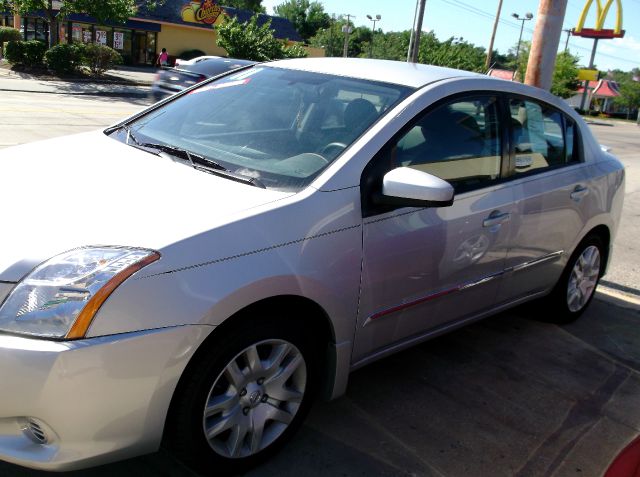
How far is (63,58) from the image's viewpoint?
968 inches

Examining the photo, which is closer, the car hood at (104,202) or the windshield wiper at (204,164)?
the car hood at (104,202)

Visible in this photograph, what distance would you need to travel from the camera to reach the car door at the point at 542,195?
12.3ft

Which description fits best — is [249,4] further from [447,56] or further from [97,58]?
[97,58]

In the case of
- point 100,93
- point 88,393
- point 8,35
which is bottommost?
point 100,93

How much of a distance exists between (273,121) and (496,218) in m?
1.32

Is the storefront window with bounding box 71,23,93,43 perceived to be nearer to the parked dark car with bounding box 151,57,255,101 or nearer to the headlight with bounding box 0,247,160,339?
the parked dark car with bounding box 151,57,255,101

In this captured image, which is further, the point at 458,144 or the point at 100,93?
the point at 100,93

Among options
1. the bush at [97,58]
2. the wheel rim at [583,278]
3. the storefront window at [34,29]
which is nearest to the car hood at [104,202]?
the wheel rim at [583,278]

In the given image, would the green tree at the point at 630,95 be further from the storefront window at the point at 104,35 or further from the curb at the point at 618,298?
the curb at the point at 618,298

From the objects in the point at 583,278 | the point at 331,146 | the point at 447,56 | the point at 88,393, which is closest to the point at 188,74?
the point at 583,278

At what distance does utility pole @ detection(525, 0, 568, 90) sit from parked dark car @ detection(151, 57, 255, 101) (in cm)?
633

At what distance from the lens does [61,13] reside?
80.7ft

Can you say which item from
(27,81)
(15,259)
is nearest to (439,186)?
(15,259)

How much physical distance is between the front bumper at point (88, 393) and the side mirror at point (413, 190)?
101 cm
